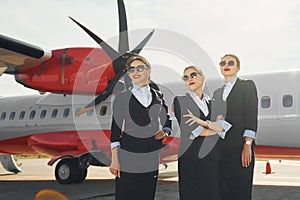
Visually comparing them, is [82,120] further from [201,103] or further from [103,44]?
[201,103]

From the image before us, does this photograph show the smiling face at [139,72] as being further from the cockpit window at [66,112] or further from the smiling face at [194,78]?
the cockpit window at [66,112]

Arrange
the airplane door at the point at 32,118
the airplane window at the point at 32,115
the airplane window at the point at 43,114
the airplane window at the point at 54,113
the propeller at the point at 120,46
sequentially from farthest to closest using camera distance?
1. the airplane window at the point at 32,115
2. the airplane door at the point at 32,118
3. the airplane window at the point at 43,114
4. the airplane window at the point at 54,113
5. the propeller at the point at 120,46

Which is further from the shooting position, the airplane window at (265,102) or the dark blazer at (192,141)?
the airplane window at (265,102)

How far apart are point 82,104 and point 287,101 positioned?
6458 mm

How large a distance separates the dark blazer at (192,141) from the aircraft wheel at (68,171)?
7.90 m

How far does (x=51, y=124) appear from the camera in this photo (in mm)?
12406

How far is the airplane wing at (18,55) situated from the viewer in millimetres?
7824

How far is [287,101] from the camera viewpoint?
8367 mm

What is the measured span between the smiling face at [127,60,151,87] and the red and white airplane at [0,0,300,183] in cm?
189

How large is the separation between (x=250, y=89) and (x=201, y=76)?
51 cm

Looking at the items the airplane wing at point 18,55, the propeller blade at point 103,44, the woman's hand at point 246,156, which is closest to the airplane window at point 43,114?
the airplane wing at point 18,55

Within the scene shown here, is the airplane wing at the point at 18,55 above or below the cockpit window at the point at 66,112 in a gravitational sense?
above

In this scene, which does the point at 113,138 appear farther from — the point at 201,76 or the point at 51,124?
the point at 51,124

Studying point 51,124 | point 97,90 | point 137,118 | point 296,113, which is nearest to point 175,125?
point 97,90
